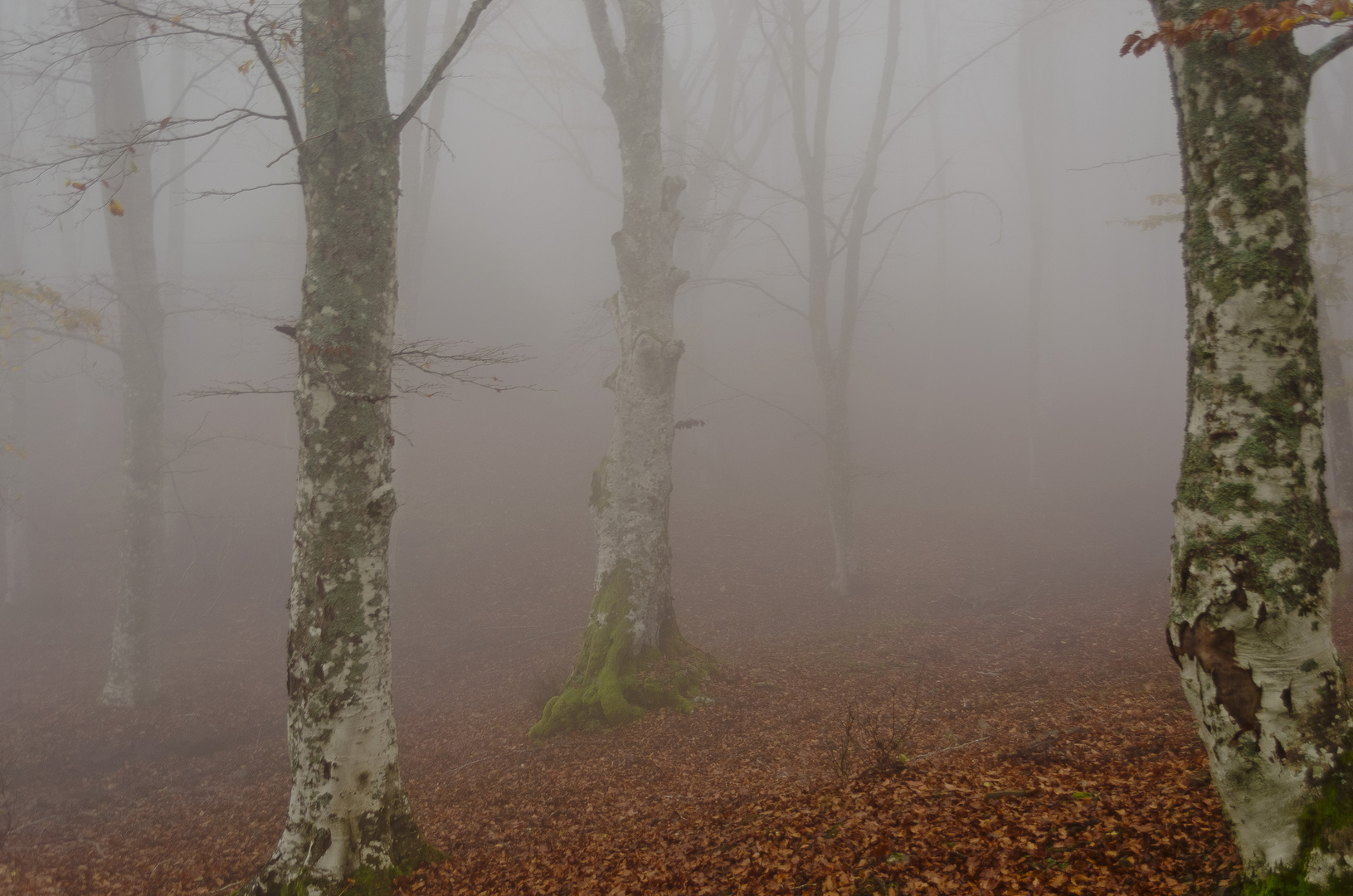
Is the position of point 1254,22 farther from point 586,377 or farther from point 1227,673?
point 586,377

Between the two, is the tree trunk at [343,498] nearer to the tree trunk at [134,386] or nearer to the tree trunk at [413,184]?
the tree trunk at [134,386]

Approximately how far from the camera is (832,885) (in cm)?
320

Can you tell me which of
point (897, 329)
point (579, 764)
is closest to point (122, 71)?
point (579, 764)

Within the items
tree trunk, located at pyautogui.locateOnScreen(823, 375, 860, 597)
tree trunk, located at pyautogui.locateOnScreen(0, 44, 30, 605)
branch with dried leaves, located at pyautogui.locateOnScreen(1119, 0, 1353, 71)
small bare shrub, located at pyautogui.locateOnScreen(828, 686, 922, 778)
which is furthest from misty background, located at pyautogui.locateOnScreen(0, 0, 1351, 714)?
small bare shrub, located at pyautogui.locateOnScreen(828, 686, 922, 778)

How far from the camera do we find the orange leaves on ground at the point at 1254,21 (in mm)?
2457

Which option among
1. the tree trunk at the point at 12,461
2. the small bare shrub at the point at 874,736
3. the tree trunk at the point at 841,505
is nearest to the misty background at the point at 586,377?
the tree trunk at the point at 12,461

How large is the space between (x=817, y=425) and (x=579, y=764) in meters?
17.2

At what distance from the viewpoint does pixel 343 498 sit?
170 inches

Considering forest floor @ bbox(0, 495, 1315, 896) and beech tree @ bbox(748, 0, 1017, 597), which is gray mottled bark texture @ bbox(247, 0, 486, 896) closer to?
forest floor @ bbox(0, 495, 1315, 896)

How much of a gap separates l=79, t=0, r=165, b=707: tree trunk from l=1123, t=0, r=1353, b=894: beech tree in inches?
500

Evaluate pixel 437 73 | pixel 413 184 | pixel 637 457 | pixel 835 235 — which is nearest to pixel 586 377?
pixel 413 184

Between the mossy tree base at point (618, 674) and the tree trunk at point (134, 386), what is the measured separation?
23.1ft

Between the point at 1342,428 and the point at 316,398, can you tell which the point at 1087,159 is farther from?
the point at 316,398

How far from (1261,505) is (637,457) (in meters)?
6.44
